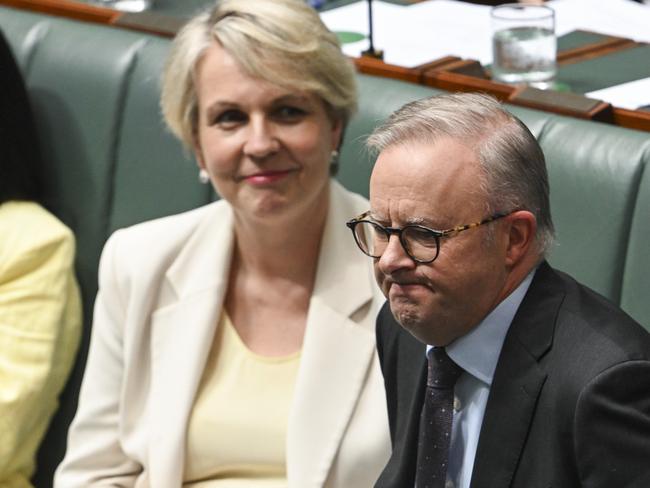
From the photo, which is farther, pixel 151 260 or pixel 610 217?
pixel 151 260

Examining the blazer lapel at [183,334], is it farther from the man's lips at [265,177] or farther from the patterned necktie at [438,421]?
the patterned necktie at [438,421]

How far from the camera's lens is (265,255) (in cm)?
224

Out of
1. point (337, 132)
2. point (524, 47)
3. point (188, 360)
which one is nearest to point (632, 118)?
point (524, 47)

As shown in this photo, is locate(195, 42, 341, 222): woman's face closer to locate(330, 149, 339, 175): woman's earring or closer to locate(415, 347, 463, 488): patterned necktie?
locate(330, 149, 339, 175): woman's earring

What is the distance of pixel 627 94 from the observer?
238 centimetres

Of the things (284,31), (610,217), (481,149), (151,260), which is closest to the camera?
(481,149)

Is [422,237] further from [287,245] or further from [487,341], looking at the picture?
[287,245]

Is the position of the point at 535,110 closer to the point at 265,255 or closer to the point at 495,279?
the point at 265,255

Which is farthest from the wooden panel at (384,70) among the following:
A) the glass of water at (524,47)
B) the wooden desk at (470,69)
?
the glass of water at (524,47)

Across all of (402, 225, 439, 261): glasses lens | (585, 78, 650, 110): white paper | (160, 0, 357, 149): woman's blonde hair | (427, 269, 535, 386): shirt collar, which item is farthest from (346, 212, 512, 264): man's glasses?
(585, 78, 650, 110): white paper

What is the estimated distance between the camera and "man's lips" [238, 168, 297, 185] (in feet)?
7.00

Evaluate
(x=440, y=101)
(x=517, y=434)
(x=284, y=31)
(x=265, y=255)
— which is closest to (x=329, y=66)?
(x=284, y=31)

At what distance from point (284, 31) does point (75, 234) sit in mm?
781

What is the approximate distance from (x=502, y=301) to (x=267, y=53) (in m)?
0.78
